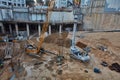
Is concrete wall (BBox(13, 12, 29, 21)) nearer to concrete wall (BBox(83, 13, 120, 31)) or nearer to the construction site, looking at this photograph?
the construction site

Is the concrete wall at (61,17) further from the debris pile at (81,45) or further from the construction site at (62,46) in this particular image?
the debris pile at (81,45)

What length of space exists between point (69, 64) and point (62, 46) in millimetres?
8364

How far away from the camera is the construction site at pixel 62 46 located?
1882 cm

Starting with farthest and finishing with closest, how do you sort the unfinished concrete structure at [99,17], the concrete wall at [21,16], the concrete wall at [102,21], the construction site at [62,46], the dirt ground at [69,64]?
1. the concrete wall at [21,16]
2. the unfinished concrete structure at [99,17]
3. the concrete wall at [102,21]
4. the construction site at [62,46]
5. the dirt ground at [69,64]

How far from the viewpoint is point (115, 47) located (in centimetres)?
2773

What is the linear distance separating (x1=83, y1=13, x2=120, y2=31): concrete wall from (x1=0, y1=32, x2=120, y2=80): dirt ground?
7.90 metres

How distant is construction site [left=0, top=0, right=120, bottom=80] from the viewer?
1882 centimetres

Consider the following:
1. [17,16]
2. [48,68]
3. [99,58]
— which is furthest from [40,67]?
[17,16]

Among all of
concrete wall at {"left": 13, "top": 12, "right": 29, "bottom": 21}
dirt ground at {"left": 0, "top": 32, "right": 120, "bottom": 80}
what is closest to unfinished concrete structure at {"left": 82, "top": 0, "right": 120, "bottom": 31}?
dirt ground at {"left": 0, "top": 32, "right": 120, "bottom": 80}

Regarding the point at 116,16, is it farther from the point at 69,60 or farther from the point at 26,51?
the point at 26,51

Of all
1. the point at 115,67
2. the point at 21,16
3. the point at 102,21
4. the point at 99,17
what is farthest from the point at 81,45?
the point at 21,16

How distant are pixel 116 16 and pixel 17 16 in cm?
2900

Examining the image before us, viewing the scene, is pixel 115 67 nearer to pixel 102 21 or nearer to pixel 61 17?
pixel 102 21

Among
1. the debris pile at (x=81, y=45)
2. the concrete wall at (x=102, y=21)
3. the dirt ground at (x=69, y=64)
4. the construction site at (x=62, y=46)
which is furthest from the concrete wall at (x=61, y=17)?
the debris pile at (x=81, y=45)
